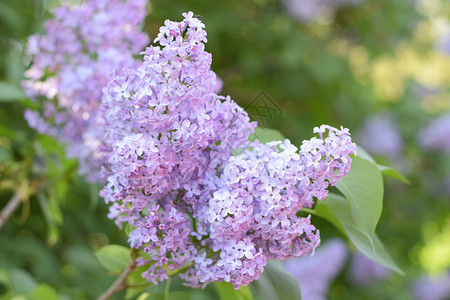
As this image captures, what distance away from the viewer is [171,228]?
0.69 metres

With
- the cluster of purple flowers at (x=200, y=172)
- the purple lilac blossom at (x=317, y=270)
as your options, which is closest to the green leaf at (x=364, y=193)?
the cluster of purple flowers at (x=200, y=172)

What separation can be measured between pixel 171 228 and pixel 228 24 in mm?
2048

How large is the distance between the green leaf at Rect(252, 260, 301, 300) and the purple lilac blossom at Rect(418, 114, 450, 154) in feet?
7.61

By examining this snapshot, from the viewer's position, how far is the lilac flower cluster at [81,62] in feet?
4.10

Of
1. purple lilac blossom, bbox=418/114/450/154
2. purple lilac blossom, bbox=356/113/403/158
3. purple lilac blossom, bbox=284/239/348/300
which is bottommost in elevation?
purple lilac blossom, bbox=284/239/348/300

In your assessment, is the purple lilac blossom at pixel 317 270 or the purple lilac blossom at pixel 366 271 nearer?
the purple lilac blossom at pixel 317 270

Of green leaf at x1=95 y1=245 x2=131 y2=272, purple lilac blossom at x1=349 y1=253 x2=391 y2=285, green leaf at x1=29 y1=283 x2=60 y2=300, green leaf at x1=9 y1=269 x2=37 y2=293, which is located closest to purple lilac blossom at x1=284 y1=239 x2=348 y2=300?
purple lilac blossom at x1=349 y1=253 x2=391 y2=285

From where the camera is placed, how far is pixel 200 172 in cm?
70

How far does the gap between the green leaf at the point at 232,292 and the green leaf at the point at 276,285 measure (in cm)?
5

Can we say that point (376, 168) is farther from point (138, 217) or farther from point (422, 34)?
point (422, 34)

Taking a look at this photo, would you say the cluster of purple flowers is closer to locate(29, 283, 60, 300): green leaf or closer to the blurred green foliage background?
locate(29, 283, 60, 300): green leaf

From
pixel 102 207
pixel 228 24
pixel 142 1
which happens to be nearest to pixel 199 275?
pixel 142 1

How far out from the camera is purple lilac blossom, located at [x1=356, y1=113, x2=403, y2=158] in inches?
120

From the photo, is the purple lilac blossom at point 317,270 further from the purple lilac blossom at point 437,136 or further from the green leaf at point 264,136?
the green leaf at point 264,136
